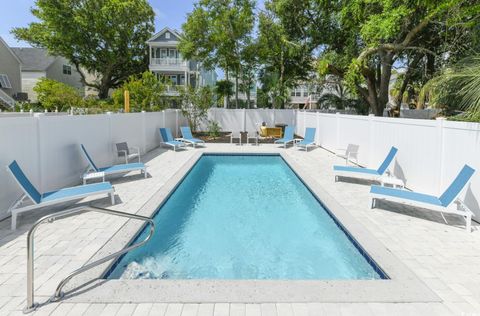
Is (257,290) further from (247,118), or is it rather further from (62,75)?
(62,75)

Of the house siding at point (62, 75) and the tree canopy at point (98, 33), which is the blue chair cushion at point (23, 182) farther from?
the house siding at point (62, 75)

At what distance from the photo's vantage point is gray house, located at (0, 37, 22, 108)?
33.9 metres

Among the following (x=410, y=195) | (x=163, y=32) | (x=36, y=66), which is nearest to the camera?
(x=410, y=195)

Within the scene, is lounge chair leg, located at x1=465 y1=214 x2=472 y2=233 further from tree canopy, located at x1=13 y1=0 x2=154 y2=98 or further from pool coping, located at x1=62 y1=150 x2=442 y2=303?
tree canopy, located at x1=13 y1=0 x2=154 y2=98

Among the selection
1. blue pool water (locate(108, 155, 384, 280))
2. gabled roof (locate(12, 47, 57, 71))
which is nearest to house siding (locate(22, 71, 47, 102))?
gabled roof (locate(12, 47, 57, 71))

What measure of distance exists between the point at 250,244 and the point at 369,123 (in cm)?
703

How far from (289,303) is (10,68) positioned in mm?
42466

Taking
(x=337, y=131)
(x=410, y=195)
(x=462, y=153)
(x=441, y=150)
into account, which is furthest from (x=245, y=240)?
(x=337, y=131)

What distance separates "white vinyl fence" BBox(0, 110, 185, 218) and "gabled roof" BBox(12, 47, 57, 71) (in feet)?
117

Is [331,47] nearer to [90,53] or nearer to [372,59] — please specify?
[372,59]

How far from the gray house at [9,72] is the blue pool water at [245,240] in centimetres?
3441

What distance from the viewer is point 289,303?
3.25 metres

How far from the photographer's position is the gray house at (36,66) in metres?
39.6

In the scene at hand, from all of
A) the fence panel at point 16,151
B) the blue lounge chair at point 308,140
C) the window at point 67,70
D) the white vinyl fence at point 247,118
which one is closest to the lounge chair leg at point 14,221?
the fence panel at point 16,151
